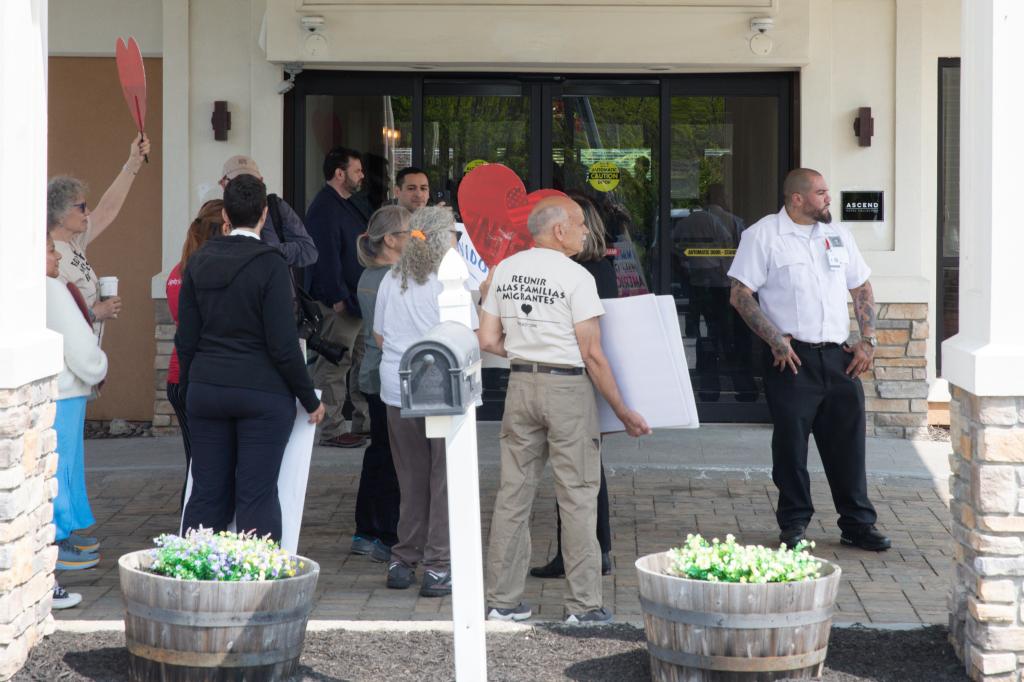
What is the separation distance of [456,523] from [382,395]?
2017mm

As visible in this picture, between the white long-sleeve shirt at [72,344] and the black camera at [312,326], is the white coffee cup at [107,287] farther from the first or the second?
the black camera at [312,326]

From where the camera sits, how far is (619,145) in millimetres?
10516

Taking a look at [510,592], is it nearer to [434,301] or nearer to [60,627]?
[434,301]

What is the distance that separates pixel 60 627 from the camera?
5562 mm

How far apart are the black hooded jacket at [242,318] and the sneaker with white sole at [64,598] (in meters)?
1.23

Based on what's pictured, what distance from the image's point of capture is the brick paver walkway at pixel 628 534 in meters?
6.14

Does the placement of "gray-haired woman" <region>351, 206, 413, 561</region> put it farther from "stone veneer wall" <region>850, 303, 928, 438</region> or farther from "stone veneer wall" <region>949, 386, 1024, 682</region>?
"stone veneer wall" <region>850, 303, 928, 438</region>

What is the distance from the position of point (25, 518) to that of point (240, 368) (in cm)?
102

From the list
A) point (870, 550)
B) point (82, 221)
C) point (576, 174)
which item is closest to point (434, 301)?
point (82, 221)

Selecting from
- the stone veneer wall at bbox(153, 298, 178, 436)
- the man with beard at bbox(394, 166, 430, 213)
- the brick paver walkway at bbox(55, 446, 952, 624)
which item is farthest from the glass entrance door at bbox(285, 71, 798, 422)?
the brick paver walkway at bbox(55, 446, 952, 624)

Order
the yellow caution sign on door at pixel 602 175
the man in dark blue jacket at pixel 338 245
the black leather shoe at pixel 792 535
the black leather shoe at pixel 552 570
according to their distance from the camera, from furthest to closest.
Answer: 1. the yellow caution sign on door at pixel 602 175
2. the man in dark blue jacket at pixel 338 245
3. the black leather shoe at pixel 792 535
4. the black leather shoe at pixel 552 570

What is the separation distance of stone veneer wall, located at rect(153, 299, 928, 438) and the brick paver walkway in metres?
1.27

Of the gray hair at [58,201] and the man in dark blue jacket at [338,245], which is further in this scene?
the man in dark blue jacket at [338,245]

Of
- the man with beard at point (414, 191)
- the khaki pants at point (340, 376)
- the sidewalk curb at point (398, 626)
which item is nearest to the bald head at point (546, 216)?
the sidewalk curb at point (398, 626)
